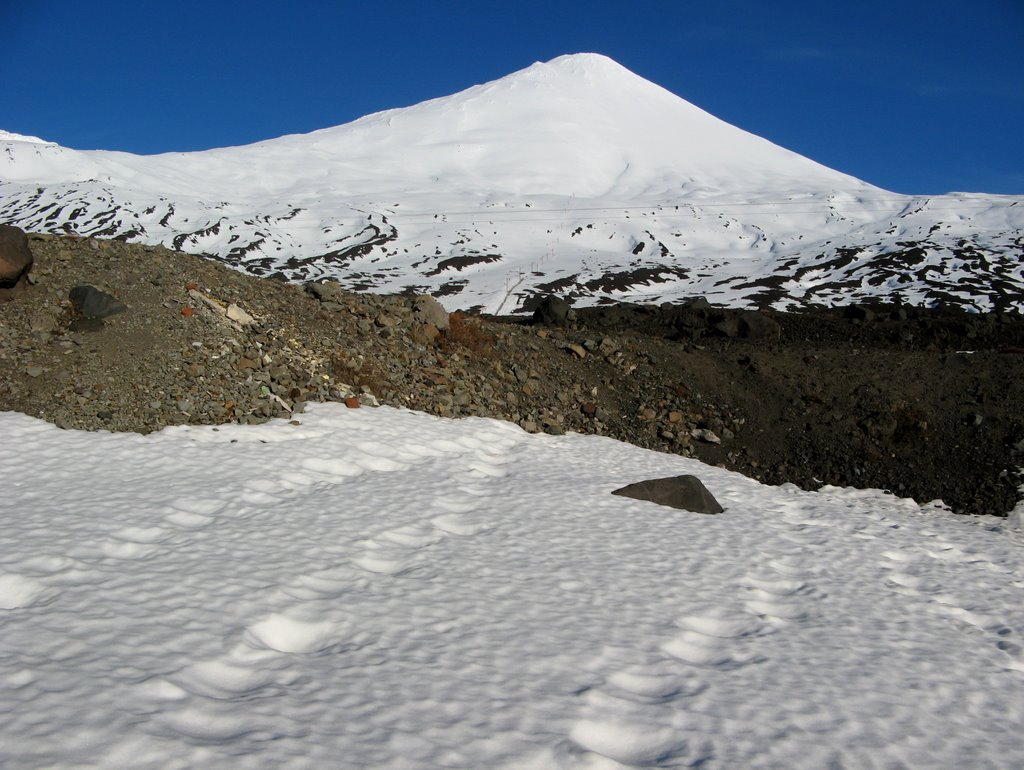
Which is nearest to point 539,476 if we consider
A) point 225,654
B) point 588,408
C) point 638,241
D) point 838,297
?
point 588,408

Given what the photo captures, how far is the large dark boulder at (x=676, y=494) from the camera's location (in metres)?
12.8

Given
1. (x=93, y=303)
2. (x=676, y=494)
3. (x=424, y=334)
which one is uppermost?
(x=93, y=303)

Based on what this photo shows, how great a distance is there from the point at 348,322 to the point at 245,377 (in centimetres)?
470

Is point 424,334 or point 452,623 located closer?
point 452,623

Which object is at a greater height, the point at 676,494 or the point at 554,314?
the point at 554,314

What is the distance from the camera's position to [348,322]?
19.5 meters

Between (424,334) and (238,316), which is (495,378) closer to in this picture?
(424,334)

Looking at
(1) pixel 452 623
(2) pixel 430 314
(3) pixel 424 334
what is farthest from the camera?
(2) pixel 430 314

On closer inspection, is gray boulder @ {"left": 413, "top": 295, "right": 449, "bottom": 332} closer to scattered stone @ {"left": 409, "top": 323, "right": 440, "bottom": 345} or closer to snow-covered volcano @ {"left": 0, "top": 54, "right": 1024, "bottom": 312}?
scattered stone @ {"left": 409, "top": 323, "right": 440, "bottom": 345}

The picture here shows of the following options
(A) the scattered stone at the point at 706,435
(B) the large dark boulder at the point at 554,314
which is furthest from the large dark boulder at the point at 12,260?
(B) the large dark boulder at the point at 554,314

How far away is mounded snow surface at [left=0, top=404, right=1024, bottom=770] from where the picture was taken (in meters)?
4.93

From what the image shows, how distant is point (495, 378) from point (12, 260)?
36.8 ft

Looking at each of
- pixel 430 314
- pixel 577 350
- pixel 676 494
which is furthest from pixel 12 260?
pixel 676 494

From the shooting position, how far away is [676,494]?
42.1ft
